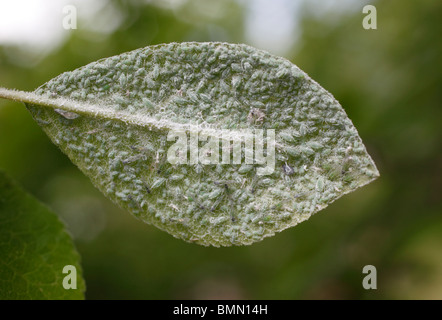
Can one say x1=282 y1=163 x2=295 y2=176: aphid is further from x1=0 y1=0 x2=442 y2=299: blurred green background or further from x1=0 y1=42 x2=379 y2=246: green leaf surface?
x1=0 y1=0 x2=442 y2=299: blurred green background

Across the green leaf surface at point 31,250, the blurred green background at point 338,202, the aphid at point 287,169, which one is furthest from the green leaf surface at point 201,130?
the blurred green background at point 338,202

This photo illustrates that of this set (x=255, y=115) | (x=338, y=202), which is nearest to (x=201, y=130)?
(x=255, y=115)

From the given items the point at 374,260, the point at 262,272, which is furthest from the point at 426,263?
the point at 262,272

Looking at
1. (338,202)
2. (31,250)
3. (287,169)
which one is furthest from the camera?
(338,202)

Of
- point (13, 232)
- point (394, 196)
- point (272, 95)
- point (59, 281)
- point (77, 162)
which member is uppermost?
point (394, 196)

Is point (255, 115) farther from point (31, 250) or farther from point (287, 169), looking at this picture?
point (31, 250)

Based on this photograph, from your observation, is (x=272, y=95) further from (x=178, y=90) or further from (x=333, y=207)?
(x=333, y=207)
